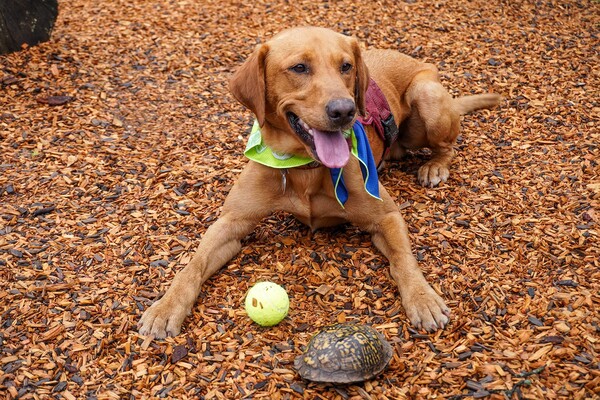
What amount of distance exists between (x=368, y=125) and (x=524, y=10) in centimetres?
452

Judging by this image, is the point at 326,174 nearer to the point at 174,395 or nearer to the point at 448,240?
the point at 448,240

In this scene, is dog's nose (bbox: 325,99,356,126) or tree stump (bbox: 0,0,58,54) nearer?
dog's nose (bbox: 325,99,356,126)

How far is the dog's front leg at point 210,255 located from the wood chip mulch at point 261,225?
11 centimetres

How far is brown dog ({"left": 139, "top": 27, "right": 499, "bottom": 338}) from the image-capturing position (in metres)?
3.93

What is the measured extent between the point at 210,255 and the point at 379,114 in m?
1.82

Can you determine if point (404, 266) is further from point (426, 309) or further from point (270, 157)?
point (270, 157)

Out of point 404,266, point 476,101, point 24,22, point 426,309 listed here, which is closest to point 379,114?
point 404,266

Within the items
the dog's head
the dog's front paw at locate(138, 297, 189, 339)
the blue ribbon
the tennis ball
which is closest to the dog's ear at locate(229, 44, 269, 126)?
the dog's head

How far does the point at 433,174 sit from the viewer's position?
5.41m

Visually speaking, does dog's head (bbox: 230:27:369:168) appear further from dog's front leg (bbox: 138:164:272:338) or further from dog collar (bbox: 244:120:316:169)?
dog's front leg (bbox: 138:164:272:338)

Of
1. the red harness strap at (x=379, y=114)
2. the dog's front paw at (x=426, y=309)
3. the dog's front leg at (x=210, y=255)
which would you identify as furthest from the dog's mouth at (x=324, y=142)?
the dog's front paw at (x=426, y=309)

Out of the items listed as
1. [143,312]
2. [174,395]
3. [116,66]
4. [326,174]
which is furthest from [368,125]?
[116,66]

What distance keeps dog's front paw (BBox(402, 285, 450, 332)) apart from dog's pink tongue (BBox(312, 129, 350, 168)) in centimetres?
98

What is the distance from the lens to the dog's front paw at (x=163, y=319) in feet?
12.7
